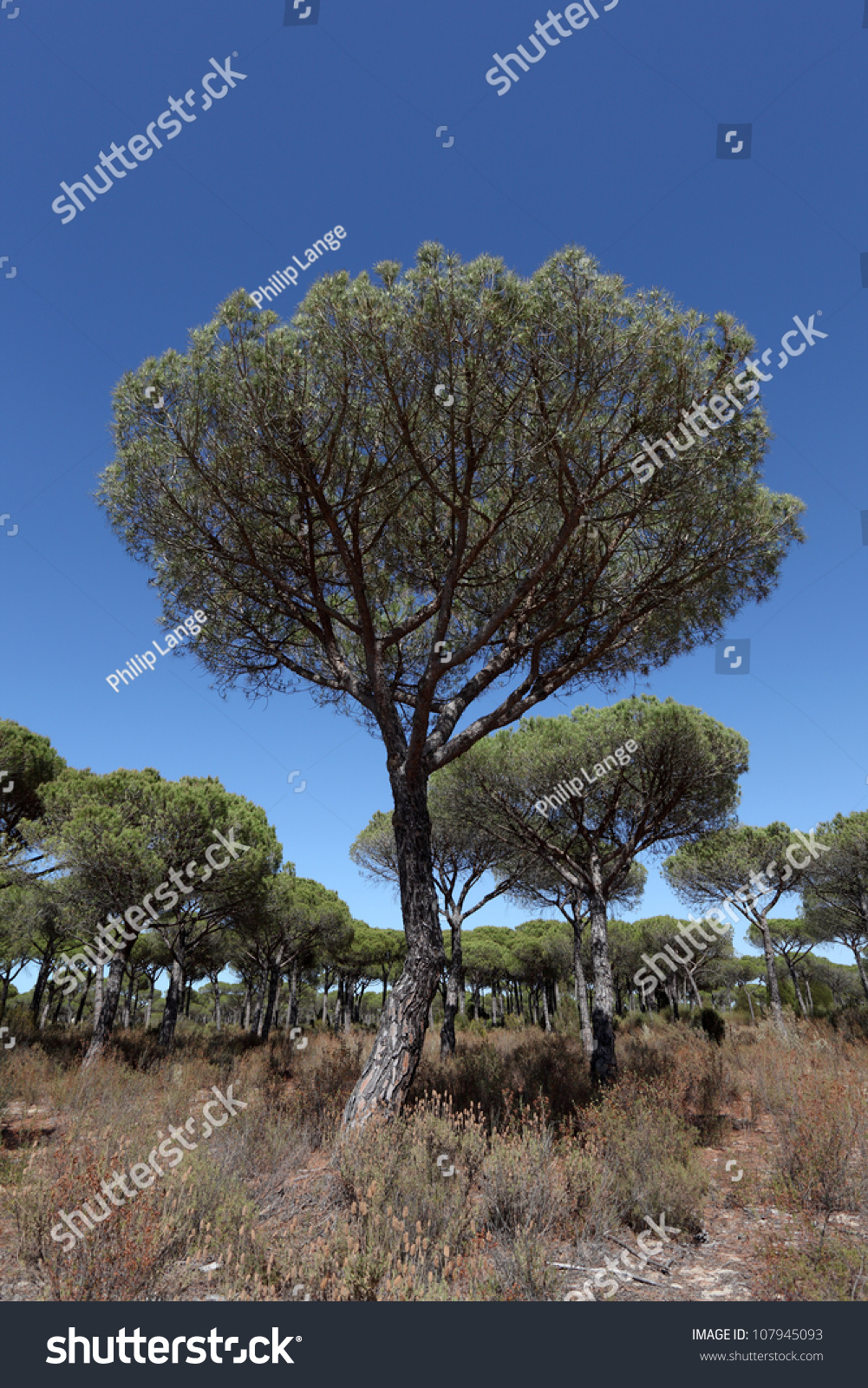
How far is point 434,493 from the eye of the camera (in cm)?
777

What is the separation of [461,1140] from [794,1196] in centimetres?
269

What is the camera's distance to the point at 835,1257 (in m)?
3.79

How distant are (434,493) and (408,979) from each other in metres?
5.92

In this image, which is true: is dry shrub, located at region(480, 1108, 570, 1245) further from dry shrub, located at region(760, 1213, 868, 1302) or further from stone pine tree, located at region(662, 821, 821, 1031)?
stone pine tree, located at region(662, 821, 821, 1031)

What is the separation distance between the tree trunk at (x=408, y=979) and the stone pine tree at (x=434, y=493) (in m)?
0.03

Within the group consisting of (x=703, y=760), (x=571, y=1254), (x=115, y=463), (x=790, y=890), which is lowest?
(x=571, y=1254)

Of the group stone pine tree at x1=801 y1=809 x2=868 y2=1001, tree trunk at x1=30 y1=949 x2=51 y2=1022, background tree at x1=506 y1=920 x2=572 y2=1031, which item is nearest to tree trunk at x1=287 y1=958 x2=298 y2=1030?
tree trunk at x1=30 y1=949 x2=51 y2=1022

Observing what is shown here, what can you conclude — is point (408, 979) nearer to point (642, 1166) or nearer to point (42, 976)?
point (642, 1166)

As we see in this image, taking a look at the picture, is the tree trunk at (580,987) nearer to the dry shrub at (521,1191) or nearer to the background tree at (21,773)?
the dry shrub at (521,1191)

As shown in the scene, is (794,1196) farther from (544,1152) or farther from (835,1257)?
(544,1152)

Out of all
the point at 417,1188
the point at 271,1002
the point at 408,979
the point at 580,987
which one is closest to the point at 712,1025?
the point at 580,987

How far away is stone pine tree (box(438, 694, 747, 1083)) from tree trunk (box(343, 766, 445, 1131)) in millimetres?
6423
